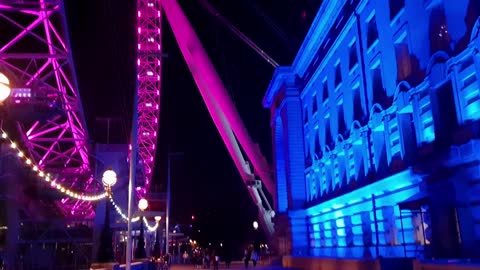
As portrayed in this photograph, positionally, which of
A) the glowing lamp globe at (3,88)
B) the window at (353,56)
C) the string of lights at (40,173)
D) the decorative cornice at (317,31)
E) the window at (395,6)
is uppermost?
the decorative cornice at (317,31)

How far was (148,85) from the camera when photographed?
6544 cm

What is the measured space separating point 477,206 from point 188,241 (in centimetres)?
8714

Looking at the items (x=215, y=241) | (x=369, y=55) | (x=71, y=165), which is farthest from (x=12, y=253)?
(x=215, y=241)

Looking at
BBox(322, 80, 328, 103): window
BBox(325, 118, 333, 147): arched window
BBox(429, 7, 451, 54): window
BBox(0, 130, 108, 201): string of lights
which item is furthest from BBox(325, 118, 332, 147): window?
BBox(429, 7, 451, 54): window

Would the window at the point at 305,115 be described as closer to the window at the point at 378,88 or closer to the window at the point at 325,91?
the window at the point at 325,91

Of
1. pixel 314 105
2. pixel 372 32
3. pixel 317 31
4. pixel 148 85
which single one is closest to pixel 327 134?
pixel 314 105

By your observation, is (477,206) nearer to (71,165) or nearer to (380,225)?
(380,225)

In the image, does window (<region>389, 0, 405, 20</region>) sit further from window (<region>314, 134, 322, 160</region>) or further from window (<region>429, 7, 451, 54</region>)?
window (<region>314, 134, 322, 160</region>)

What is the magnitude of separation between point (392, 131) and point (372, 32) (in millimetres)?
6316

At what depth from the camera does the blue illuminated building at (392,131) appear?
59.2 ft

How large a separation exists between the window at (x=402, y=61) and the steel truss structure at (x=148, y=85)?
40.6 m

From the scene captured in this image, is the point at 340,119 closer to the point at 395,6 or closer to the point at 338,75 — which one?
the point at 338,75

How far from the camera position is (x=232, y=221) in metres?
84.9

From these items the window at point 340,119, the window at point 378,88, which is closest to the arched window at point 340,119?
the window at point 340,119
